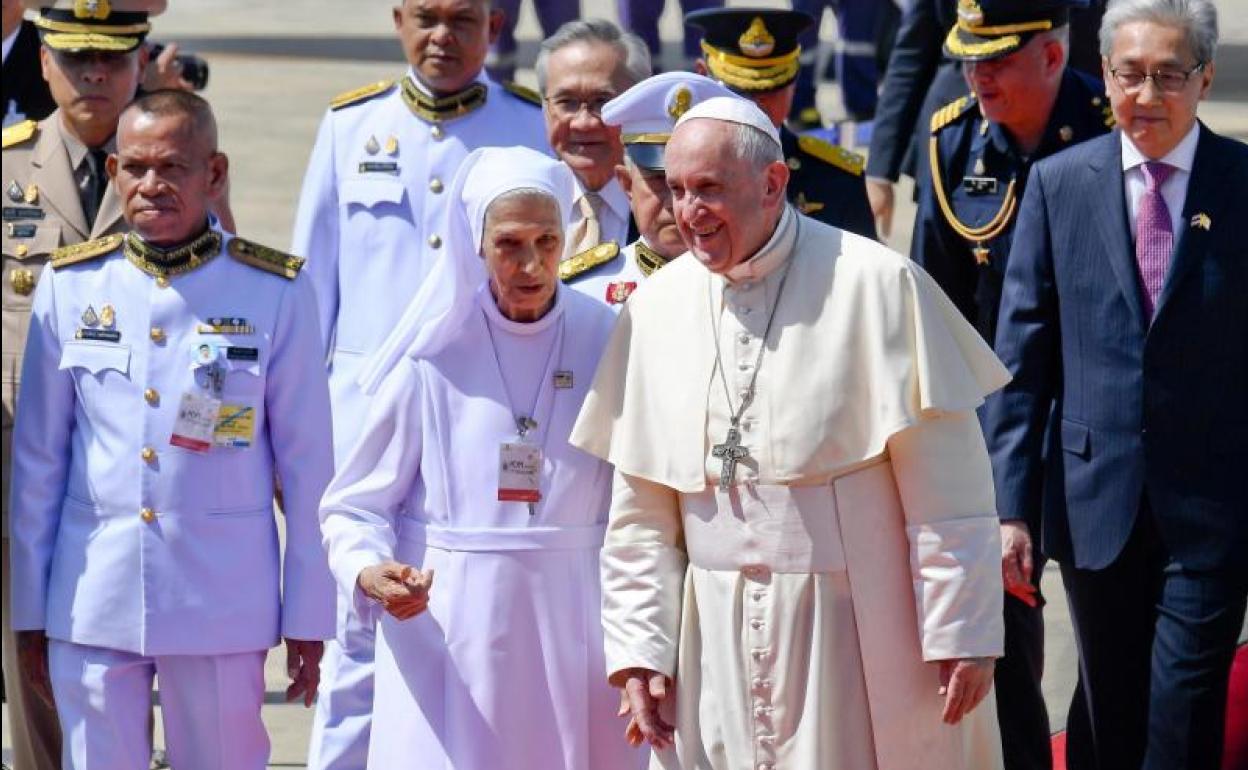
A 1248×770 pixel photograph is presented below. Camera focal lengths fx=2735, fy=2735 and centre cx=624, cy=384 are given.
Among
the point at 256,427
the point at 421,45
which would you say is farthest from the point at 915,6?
the point at 256,427

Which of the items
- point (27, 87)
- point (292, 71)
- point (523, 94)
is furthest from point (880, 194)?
point (292, 71)

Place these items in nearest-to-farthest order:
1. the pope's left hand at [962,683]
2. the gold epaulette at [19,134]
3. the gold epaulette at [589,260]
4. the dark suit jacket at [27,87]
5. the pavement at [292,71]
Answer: the pope's left hand at [962,683] → the gold epaulette at [589,260] → the gold epaulette at [19,134] → the dark suit jacket at [27,87] → the pavement at [292,71]

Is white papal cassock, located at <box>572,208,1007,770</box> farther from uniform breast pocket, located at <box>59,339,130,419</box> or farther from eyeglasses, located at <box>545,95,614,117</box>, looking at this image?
eyeglasses, located at <box>545,95,614,117</box>

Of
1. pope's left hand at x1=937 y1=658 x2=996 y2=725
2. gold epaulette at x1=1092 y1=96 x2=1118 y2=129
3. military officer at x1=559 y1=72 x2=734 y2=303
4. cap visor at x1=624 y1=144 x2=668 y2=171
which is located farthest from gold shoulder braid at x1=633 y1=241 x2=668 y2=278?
gold epaulette at x1=1092 y1=96 x2=1118 y2=129

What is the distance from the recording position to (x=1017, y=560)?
561 centimetres

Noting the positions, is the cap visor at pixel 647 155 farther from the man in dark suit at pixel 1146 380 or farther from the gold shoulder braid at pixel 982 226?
the gold shoulder braid at pixel 982 226

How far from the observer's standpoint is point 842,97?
42.7ft

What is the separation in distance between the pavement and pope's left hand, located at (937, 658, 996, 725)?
3406 mm

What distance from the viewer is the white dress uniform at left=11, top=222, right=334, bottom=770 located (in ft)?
18.0

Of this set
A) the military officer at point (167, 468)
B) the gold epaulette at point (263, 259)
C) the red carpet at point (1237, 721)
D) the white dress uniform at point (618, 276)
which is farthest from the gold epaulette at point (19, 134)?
the red carpet at point (1237, 721)

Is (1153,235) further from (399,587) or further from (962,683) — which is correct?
(399,587)

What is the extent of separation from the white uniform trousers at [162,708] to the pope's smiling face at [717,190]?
1.50m

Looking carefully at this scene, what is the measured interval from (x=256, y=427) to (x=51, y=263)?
545 mm

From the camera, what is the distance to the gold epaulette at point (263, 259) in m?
5.59
